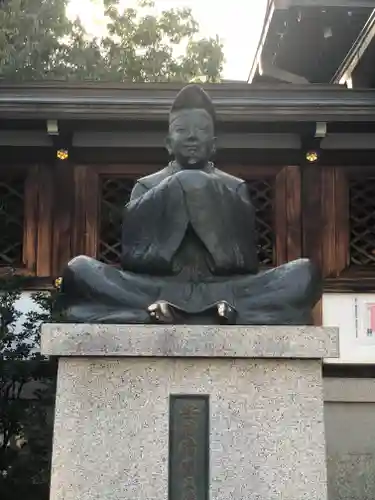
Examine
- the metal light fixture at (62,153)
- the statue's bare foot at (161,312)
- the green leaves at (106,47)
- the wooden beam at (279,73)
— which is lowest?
the statue's bare foot at (161,312)

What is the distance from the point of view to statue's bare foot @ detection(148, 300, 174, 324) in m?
4.54

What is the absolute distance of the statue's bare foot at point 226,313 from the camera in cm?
454

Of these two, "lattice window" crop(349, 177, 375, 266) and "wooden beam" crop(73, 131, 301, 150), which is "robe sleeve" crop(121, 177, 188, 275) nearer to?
"wooden beam" crop(73, 131, 301, 150)

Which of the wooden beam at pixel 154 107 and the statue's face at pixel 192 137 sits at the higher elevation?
the wooden beam at pixel 154 107

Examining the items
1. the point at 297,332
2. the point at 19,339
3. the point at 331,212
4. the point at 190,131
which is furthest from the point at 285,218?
the point at 297,332

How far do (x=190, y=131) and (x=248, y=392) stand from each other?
1.64 metres

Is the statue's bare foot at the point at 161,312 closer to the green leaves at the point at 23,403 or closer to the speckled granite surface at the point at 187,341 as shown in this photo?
the speckled granite surface at the point at 187,341

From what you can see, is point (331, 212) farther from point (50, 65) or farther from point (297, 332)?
point (50, 65)

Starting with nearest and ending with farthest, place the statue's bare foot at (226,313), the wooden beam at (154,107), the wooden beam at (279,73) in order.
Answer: the statue's bare foot at (226,313), the wooden beam at (154,107), the wooden beam at (279,73)

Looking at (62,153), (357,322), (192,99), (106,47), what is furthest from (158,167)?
(106,47)

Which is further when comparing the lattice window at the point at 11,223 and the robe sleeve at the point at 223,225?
the lattice window at the point at 11,223

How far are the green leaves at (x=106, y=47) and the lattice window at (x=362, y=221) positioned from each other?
884cm

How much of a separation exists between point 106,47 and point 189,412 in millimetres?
16847

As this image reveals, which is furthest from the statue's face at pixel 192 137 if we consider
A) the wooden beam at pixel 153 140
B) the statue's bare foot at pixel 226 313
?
the wooden beam at pixel 153 140
